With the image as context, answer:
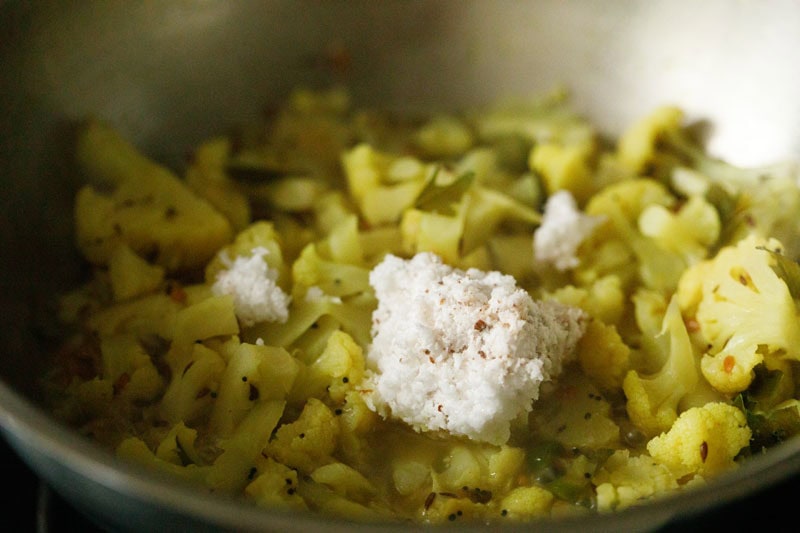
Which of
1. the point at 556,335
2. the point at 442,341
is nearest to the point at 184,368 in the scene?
the point at 442,341

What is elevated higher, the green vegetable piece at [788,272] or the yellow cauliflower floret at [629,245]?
the green vegetable piece at [788,272]

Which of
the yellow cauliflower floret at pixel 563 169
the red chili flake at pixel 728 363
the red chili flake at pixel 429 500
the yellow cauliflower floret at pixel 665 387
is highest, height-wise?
the yellow cauliflower floret at pixel 563 169

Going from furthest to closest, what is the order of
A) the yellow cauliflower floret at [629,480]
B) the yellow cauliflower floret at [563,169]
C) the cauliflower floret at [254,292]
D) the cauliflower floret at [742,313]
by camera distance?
the yellow cauliflower floret at [563,169] < the cauliflower floret at [254,292] < the cauliflower floret at [742,313] < the yellow cauliflower floret at [629,480]

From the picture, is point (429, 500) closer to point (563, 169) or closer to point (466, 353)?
point (466, 353)

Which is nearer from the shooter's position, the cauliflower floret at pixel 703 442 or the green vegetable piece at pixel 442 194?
the cauliflower floret at pixel 703 442

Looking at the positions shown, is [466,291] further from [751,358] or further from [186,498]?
[186,498]

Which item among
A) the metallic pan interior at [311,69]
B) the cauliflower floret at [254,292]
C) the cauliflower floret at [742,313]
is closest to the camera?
the cauliflower floret at [742,313]

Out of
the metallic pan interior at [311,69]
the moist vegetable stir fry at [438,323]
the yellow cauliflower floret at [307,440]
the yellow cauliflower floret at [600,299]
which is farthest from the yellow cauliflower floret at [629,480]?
the metallic pan interior at [311,69]

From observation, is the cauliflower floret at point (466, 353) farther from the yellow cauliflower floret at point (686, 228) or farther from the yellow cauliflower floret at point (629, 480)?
the yellow cauliflower floret at point (686, 228)
